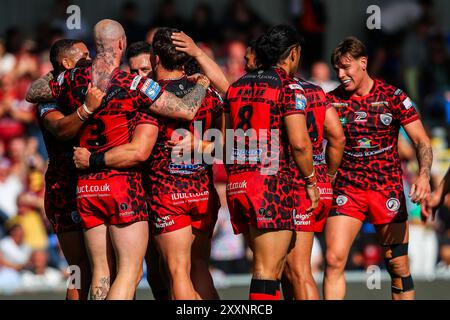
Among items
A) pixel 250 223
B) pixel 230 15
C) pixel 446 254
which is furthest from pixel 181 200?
pixel 230 15

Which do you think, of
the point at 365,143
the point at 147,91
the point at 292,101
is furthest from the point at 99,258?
the point at 365,143

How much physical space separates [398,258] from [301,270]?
1.59 metres

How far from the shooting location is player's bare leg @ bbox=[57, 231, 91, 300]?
378 inches

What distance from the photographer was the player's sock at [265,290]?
8.55 metres

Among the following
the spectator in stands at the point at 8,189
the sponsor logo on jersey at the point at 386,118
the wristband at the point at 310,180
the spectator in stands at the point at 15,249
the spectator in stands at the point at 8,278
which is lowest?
the spectator in stands at the point at 8,278

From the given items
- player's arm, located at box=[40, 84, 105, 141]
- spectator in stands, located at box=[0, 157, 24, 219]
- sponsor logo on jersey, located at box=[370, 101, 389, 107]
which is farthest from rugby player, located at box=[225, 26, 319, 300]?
spectator in stands, located at box=[0, 157, 24, 219]

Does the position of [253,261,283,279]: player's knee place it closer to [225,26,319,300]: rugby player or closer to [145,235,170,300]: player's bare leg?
[225,26,319,300]: rugby player

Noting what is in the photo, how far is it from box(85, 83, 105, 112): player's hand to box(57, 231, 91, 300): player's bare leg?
1.47 m

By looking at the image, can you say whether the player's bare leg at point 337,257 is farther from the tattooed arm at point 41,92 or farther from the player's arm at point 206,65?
the tattooed arm at point 41,92

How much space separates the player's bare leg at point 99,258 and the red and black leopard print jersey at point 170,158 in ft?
2.02

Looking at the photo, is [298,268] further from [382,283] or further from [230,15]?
[230,15]

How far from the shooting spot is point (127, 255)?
28.7 feet

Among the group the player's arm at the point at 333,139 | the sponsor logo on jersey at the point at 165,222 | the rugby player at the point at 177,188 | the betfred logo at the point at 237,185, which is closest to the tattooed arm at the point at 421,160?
the player's arm at the point at 333,139

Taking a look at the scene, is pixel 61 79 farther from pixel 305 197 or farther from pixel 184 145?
pixel 305 197
